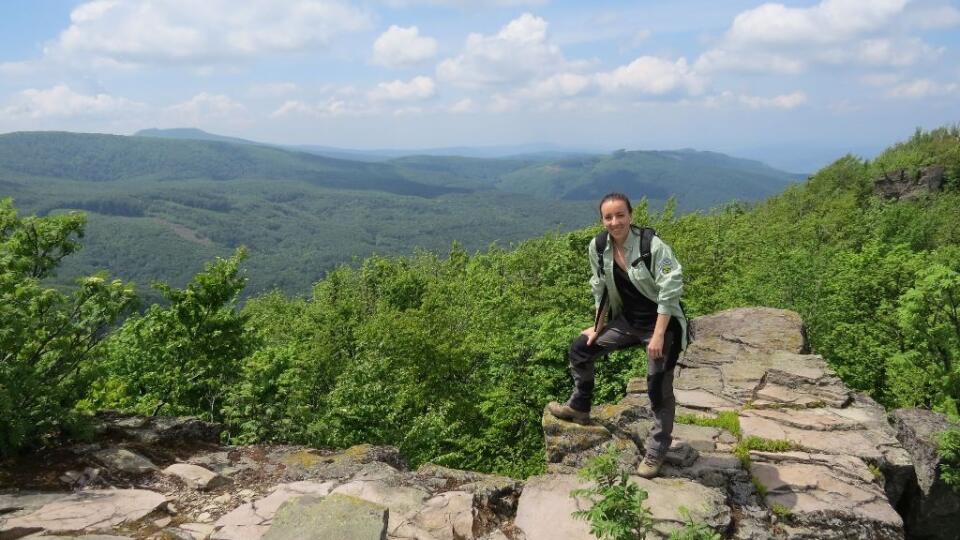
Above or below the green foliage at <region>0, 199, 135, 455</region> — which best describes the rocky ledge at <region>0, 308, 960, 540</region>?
below

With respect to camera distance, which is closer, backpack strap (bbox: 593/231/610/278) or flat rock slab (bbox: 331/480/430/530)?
flat rock slab (bbox: 331/480/430/530)

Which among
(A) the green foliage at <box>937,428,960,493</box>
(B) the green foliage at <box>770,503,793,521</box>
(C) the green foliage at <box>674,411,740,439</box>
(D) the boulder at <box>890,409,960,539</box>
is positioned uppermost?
(C) the green foliage at <box>674,411,740,439</box>

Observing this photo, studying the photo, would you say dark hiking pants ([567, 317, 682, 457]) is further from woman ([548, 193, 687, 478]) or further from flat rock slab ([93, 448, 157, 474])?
flat rock slab ([93, 448, 157, 474])

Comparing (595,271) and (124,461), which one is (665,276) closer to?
(595,271)

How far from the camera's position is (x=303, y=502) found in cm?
514

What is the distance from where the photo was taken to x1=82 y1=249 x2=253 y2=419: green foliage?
36.6ft

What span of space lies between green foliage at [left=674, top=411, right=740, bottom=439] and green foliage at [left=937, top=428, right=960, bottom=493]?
2927mm

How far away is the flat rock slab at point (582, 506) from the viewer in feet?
17.8

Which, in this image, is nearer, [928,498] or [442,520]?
[442,520]

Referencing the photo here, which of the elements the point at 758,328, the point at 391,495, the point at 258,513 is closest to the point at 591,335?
the point at 391,495

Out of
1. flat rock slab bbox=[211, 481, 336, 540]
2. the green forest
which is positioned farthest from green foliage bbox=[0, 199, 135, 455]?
flat rock slab bbox=[211, 481, 336, 540]

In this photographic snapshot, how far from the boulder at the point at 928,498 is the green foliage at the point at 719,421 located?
2908mm

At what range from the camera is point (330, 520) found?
15.7ft

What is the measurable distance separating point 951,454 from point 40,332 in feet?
40.5
